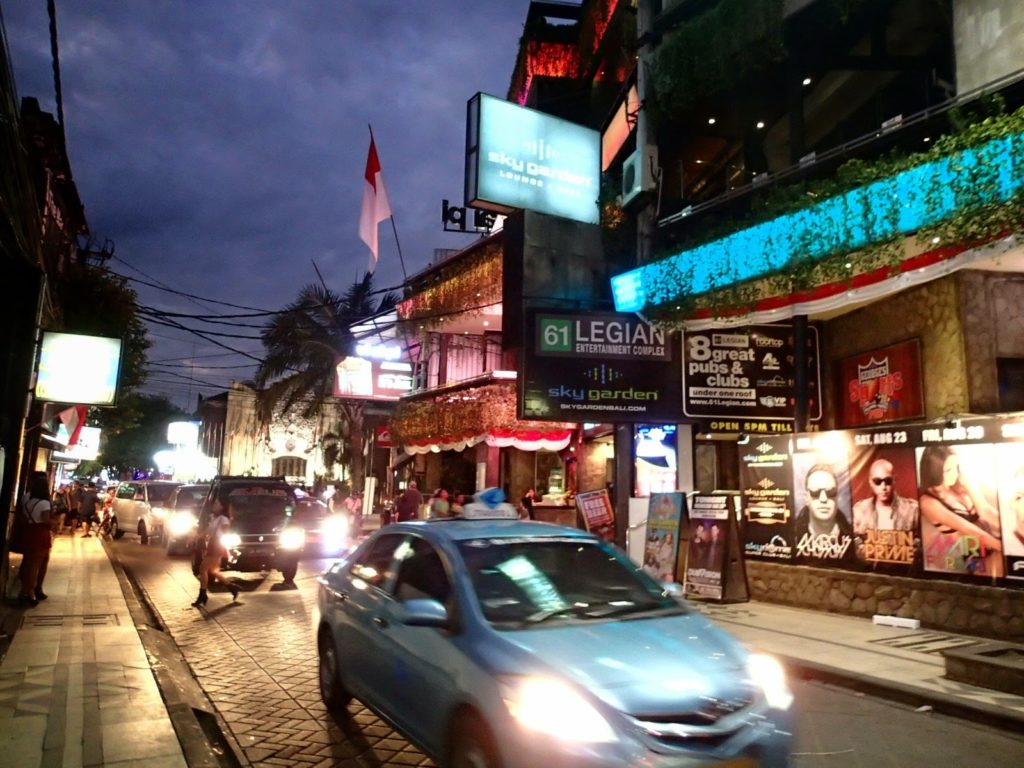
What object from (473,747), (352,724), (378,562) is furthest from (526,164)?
(473,747)

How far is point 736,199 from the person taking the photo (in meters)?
13.4

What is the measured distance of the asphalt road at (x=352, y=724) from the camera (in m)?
5.13

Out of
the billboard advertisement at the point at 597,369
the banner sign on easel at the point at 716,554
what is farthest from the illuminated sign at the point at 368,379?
the banner sign on easel at the point at 716,554

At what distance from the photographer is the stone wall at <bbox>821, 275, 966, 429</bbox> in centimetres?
1059

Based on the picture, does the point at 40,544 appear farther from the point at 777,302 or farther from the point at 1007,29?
the point at 1007,29

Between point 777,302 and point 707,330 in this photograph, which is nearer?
point 777,302

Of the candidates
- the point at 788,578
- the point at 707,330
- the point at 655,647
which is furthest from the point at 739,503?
the point at 655,647

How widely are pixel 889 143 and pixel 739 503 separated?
5.95 meters

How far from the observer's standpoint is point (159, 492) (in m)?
22.9

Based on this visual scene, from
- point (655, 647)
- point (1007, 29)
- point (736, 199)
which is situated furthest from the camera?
point (736, 199)

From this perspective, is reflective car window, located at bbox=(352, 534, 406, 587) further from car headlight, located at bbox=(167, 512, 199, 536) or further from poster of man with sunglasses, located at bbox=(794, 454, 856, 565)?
car headlight, located at bbox=(167, 512, 199, 536)

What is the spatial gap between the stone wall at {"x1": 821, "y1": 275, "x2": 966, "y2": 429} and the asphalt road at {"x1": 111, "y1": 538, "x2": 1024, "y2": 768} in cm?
557

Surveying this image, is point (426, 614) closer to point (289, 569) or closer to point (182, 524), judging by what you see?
point (289, 569)

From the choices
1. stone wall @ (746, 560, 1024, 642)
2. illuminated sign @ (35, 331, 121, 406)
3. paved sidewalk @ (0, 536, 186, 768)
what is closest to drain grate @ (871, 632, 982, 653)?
stone wall @ (746, 560, 1024, 642)
